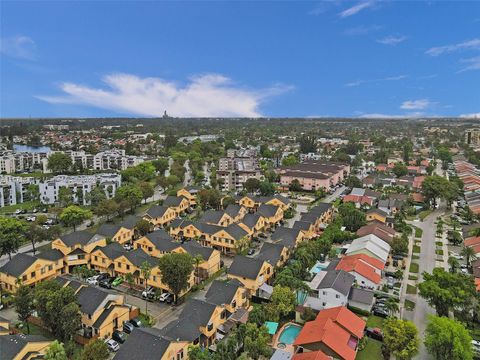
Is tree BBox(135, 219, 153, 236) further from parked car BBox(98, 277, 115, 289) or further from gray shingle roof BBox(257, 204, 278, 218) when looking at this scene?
gray shingle roof BBox(257, 204, 278, 218)

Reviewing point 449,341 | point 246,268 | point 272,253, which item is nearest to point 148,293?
point 246,268

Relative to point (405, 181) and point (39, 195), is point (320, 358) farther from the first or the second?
point (405, 181)

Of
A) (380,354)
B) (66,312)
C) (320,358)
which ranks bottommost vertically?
(380,354)

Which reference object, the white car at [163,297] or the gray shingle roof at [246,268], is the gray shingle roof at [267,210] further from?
the white car at [163,297]

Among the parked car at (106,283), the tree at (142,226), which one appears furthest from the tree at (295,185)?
the parked car at (106,283)

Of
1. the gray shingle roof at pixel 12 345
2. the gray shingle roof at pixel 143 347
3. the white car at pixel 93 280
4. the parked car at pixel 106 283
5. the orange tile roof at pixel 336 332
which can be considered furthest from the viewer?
the white car at pixel 93 280

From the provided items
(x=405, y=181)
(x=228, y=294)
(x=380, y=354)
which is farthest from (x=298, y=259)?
(x=405, y=181)
